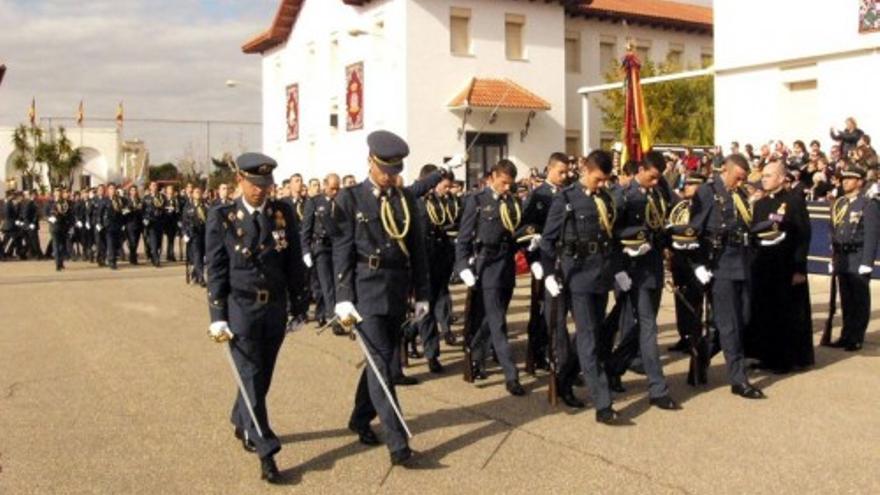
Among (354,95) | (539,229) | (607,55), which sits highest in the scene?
(607,55)

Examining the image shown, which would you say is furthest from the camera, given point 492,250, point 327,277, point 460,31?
point 460,31

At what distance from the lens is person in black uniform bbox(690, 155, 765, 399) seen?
8.46 meters

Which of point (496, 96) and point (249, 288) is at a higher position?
point (496, 96)

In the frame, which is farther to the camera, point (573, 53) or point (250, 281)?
point (573, 53)

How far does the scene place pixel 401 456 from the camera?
645 centimetres

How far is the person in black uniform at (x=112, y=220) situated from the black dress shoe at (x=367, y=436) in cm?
1814

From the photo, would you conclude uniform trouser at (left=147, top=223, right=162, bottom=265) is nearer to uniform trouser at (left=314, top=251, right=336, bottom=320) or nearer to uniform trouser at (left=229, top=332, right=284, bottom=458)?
uniform trouser at (left=314, top=251, right=336, bottom=320)

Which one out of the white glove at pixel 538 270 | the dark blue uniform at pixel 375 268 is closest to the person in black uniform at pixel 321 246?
the white glove at pixel 538 270

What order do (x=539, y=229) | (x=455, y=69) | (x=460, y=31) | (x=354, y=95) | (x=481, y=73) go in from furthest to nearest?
(x=354, y=95) → (x=481, y=73) → (x=460, y=31) → (x=455, y=69) → (x=539, y=229)

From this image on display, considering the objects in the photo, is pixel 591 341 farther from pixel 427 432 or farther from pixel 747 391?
pixel 747 391

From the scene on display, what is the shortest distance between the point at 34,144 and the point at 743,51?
43.3 meters

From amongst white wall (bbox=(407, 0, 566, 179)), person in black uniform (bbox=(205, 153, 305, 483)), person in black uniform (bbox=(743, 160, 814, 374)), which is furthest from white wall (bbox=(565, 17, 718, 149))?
person in black uniform (bbox=(205, 153, 305, 483))

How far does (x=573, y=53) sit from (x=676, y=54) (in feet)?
20.9

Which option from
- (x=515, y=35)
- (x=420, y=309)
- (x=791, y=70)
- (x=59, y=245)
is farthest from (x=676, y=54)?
(x=420, y=309)
